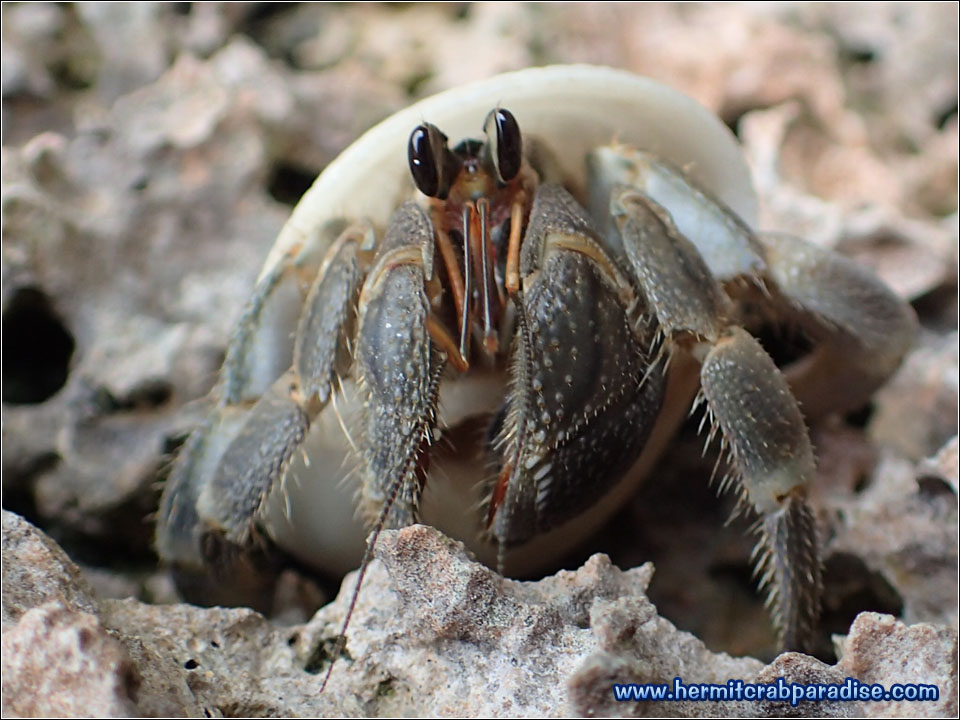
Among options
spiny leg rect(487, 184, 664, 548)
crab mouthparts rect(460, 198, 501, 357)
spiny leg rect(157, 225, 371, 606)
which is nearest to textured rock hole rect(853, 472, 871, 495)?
spiny leg rect(487, 184, 664, 548)

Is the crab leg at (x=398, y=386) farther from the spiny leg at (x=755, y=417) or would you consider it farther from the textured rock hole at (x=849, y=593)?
the textured rock hole at (x=849, y=593)

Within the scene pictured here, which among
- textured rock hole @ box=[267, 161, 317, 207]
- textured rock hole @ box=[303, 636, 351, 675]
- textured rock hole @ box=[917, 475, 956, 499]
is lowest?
textured rock hole @ box=[303, 636, 351, 675]

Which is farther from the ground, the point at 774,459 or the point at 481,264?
the point at 481,264

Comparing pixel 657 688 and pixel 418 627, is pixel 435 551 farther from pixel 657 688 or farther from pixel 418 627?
pixel 657 688

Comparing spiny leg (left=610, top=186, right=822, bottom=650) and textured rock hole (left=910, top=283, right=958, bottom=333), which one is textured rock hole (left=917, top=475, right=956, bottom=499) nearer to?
spiny leg (left=610, top=186, right=822, bottom=650)

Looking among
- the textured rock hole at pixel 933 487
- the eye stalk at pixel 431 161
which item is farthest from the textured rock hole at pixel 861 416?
the eye stalk at pixel 431 161

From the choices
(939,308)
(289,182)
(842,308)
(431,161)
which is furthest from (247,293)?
(939,308)

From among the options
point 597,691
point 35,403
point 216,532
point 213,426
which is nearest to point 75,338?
point 35,403

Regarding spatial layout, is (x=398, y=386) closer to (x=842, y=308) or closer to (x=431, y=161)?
(x=431, y=161)
